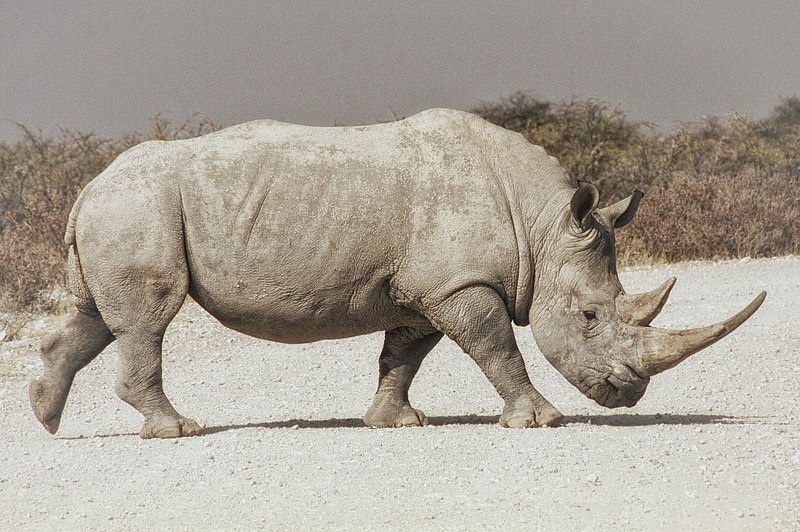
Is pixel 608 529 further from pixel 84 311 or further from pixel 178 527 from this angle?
pixel 84 311

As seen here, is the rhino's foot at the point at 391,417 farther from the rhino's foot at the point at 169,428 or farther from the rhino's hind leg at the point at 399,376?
the rhino's foot at the point at 169,428

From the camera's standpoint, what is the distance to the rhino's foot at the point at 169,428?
27.1ft

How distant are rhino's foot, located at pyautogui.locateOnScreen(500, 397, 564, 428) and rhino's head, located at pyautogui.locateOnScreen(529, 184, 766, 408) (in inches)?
11.6

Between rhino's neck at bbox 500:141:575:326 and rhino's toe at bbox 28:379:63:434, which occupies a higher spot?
rhino's neck at bbox 500:141:575:326

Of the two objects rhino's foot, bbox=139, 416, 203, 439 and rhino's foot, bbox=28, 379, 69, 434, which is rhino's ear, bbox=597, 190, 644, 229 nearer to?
rhino's foot, bbox=139, 416, 203, 439

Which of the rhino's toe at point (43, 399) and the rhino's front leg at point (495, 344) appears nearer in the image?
the rhino's front leg at point (495, 344)

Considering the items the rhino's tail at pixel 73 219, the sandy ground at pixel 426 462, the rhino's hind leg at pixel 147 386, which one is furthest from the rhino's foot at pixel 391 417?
the rhino's tail at pixel 73 219

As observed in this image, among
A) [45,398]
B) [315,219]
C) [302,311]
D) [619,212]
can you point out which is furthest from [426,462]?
[45,398]

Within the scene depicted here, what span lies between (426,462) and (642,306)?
1.91 m

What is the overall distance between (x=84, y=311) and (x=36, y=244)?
30.7 feet

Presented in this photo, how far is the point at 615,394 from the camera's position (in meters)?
8.17

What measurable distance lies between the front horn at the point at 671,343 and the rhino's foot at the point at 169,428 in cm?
314

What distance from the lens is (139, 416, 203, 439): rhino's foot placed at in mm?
8273

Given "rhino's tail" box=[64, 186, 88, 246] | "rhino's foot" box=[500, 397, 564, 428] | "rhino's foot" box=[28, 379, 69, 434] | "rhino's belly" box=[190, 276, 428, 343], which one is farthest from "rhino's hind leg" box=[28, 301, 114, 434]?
"rhino's foot" box=[500, 397, 564, 428]
